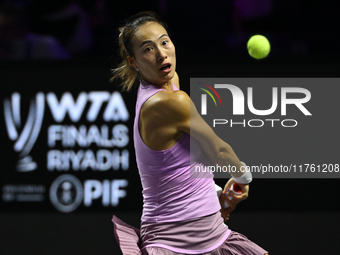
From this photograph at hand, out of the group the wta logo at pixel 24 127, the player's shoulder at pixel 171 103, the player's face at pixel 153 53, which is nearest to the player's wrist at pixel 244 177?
the player's shoulder at pixel 171 103

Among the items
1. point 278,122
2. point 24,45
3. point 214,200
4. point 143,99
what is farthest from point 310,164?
point 24,45

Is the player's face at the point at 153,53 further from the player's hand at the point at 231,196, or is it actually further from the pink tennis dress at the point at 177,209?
the player's hand at the point at 231,196

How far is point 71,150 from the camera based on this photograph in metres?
3.86

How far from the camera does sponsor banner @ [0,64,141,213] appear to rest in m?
3.86

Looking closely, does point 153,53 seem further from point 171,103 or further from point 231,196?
point 231,196

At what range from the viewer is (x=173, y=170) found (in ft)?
5.94

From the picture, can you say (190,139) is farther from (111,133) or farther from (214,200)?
(111,133)

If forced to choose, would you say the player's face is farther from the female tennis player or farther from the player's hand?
the player's hand

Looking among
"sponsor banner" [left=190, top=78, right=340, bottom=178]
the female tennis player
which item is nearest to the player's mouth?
the female tennis player

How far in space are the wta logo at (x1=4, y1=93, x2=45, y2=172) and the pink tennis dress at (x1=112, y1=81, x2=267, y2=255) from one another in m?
2.29

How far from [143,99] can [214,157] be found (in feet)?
1.20

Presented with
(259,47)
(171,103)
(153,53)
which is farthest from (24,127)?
(171,103)

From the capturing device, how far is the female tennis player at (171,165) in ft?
5.81

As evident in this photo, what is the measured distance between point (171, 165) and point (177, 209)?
18cm
